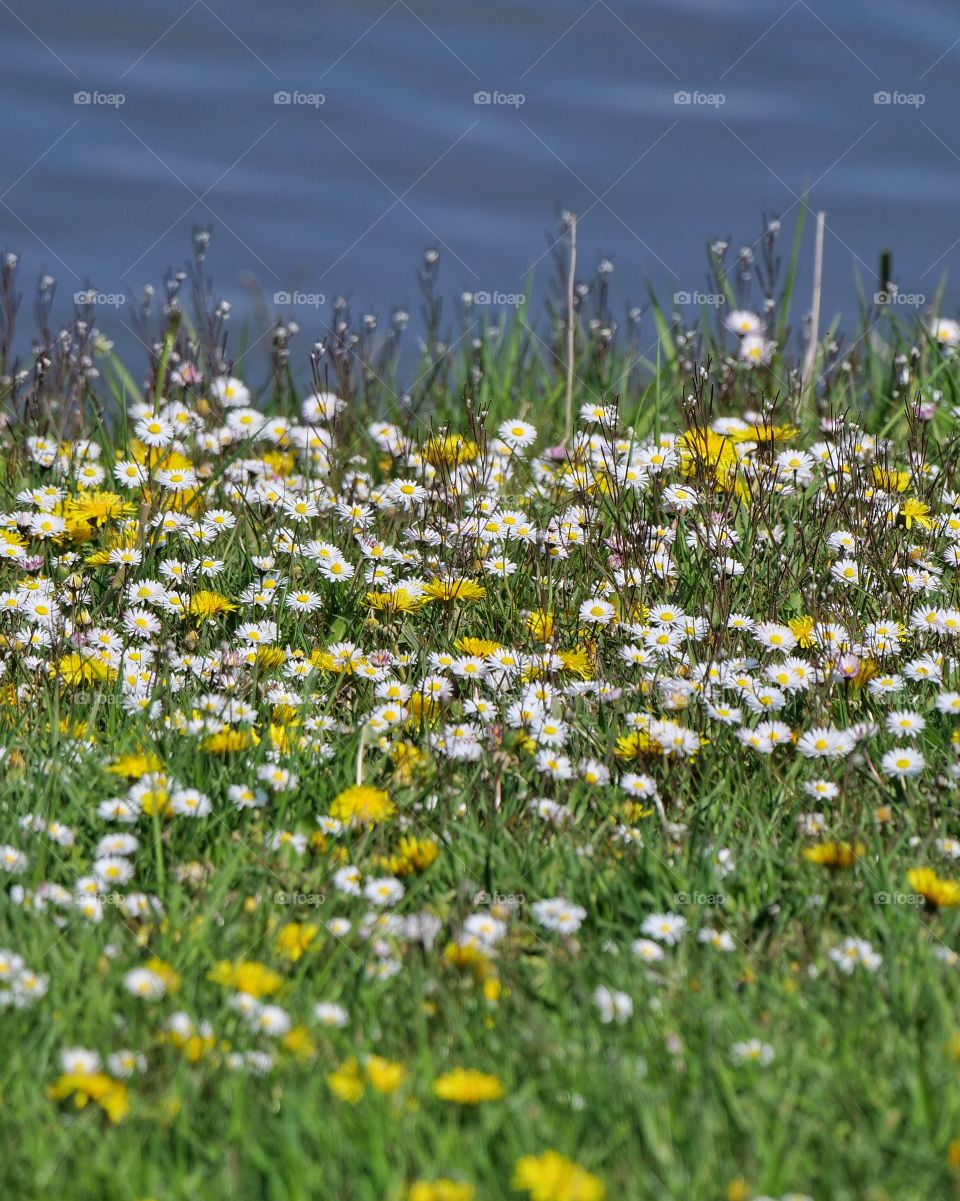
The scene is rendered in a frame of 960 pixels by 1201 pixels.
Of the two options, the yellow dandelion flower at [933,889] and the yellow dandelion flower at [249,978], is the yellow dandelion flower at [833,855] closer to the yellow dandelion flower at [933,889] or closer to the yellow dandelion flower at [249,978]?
the yellow dandelion flower at [933,889]

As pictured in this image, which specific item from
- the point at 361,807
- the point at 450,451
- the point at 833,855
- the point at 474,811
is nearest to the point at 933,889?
the point at 833,855

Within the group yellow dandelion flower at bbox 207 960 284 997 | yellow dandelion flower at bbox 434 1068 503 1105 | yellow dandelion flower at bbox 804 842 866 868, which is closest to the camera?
yellow dandelion flower at bbox 434 1068 503 1105

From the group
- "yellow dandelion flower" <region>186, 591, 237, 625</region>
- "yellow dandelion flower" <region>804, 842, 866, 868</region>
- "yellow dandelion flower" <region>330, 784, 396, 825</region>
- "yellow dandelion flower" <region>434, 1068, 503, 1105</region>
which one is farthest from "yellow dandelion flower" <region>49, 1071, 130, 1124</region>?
"yellow dandelion flower" <region>186, 591, 237, 625</region>

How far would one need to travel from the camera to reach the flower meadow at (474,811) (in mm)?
1939

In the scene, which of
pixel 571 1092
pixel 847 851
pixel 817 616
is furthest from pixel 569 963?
pixel 817 616

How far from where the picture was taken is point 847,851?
2.52 m

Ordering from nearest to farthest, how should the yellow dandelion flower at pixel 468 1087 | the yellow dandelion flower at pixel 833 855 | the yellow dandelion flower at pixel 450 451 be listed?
the yellow dandelion flower at pixel 468 1087, the yellow dandelion flower at pixel 833 855, the yellow dandelion flower at pixel 450 451

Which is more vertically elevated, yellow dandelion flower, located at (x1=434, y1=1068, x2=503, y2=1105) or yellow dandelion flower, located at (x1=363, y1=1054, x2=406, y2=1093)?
yellow dandelion flower, located at (x1=434, y1=1068, x2=503, y2=1105)

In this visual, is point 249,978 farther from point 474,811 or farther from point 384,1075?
point 474,811

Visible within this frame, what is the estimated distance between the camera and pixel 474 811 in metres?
2.87

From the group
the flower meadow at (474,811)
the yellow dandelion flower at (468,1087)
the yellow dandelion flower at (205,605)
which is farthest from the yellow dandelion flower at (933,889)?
the yellow dandelion flower at (205,605)

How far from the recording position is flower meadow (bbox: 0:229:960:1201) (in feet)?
6.36

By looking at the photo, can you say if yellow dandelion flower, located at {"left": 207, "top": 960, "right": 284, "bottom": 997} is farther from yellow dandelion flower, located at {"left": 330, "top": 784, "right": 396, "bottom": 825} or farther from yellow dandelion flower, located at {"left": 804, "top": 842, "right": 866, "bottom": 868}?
yellow dandelion flower, located at {"left": 804, "top": 842, "right": 866, "bottom": 868}

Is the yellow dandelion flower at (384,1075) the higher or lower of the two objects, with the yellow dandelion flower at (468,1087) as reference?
lower
